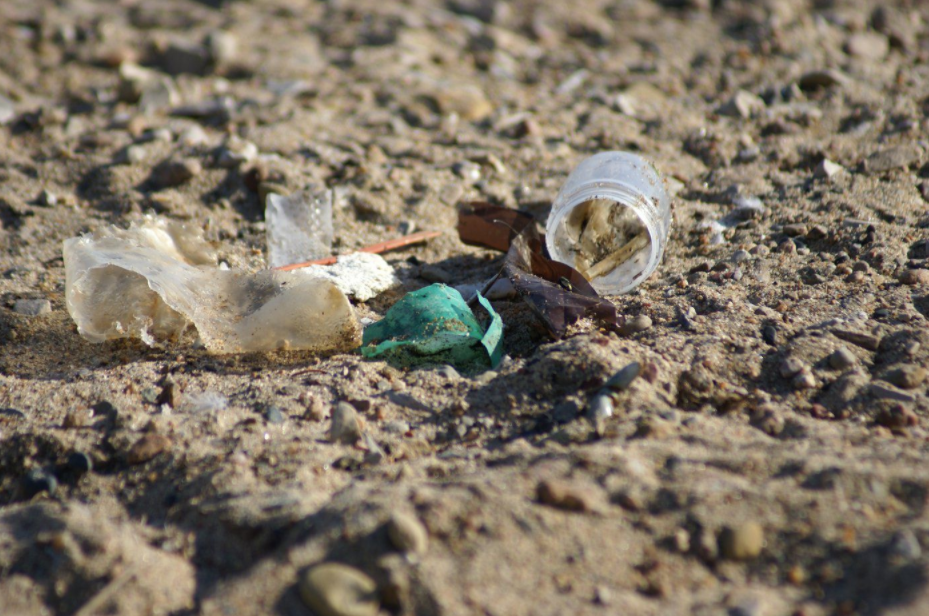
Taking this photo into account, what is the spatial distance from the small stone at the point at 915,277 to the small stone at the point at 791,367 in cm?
66

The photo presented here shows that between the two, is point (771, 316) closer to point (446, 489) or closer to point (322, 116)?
point (446, 489)

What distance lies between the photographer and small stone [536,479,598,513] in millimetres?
1482

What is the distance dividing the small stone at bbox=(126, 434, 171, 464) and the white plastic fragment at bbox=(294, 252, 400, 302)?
2.96ft

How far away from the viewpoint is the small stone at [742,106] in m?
3.85

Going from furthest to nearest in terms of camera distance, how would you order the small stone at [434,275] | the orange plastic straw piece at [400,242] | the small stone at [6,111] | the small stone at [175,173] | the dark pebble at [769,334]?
1. the small stone at [6,111]
2. the small stone at [175,173]
3. the orange plastic straw piece at [400,242]
4. the small stone at [434,275]
5. the dark pebble at [769,334]

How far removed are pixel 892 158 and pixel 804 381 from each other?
1.67 m

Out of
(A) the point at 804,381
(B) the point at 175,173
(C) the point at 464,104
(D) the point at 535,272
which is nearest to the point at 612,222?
(D) the point at 535,272

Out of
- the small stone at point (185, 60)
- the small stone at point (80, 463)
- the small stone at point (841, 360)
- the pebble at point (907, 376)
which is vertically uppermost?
the pebble at point (907, 376)

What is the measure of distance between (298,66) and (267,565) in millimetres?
3612

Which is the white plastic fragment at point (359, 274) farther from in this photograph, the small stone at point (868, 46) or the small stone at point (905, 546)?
the small stone at point (868, 46)

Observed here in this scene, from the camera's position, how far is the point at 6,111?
389 centimetres

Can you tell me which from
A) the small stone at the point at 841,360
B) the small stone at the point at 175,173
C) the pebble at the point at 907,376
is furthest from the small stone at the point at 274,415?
the small stone at the point at 175,173

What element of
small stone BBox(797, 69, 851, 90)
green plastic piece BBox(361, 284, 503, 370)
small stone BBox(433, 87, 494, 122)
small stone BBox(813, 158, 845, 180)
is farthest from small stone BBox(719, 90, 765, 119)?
green plastic piece BBox(361, 284, 503, 370)

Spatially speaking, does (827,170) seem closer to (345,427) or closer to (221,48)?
(345,427)
